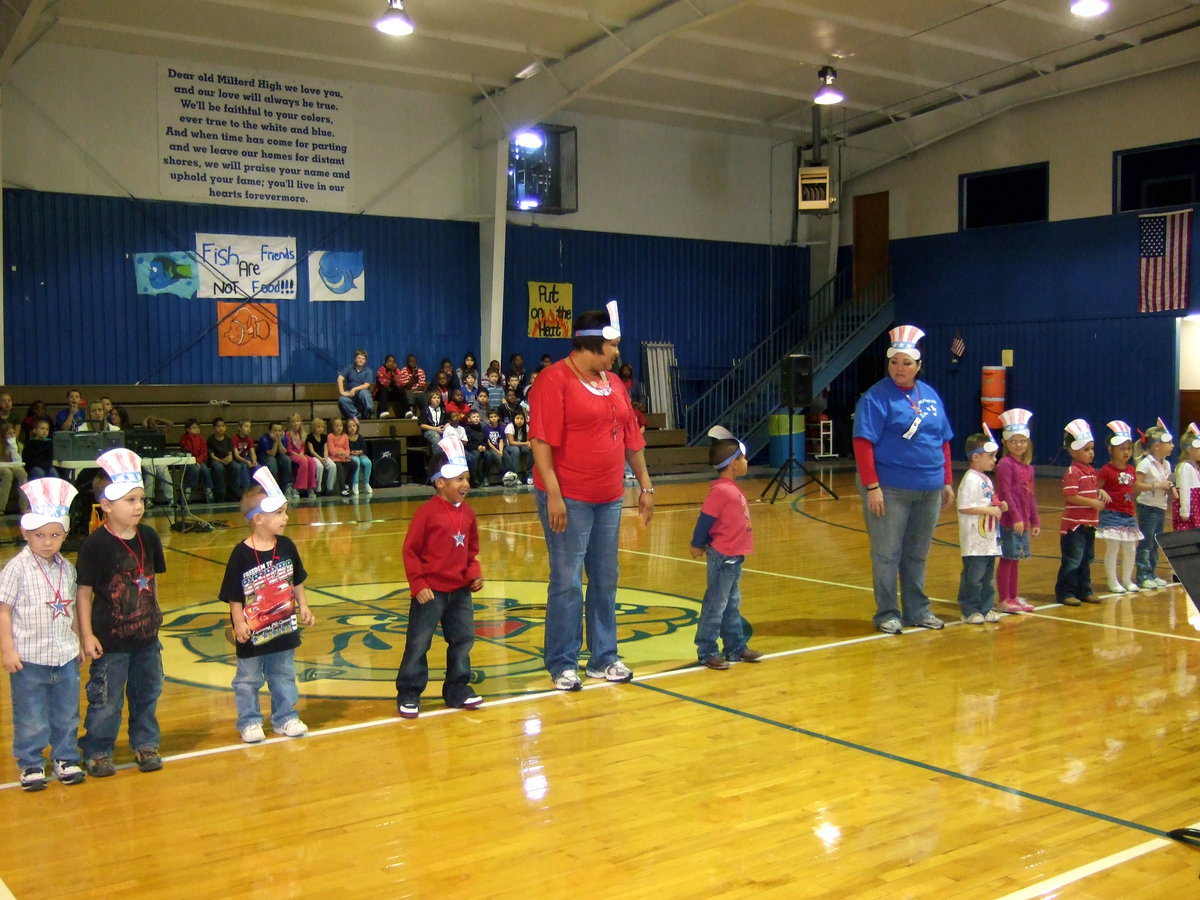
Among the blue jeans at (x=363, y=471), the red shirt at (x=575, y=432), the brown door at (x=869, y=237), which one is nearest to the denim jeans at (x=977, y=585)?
the red shirt at (x=575, y=432)

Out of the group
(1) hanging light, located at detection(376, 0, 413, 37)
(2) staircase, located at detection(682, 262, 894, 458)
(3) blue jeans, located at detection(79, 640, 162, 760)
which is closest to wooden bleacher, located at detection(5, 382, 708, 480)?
(1) hanging light, located at detection(376, 0, 413, 37)

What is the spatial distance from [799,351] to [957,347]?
290 cm

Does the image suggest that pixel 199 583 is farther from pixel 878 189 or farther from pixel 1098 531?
pixel 878 189

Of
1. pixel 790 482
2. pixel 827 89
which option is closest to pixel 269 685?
pixel 790 482

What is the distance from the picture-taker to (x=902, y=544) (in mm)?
6805

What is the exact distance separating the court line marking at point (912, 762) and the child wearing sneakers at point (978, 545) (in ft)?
7.73

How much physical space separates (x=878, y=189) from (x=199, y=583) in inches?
701

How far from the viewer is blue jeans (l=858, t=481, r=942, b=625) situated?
6.70 m

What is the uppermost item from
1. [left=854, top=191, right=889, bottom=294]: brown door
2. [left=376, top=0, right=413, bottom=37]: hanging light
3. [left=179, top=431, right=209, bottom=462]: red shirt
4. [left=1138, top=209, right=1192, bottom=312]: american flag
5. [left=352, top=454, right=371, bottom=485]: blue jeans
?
[left=376, top=0, right=413, bottom=37]: hanging light

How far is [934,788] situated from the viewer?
411cm

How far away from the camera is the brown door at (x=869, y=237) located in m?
23.5

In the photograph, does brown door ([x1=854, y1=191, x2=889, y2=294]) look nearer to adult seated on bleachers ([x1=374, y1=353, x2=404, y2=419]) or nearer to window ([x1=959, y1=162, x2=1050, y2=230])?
window ([x1=959, y1=162, x2=1050, y2=230])

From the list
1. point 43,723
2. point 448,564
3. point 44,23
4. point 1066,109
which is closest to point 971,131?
point 1066,109

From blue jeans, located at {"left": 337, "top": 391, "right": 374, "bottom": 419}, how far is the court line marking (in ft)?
40.7
